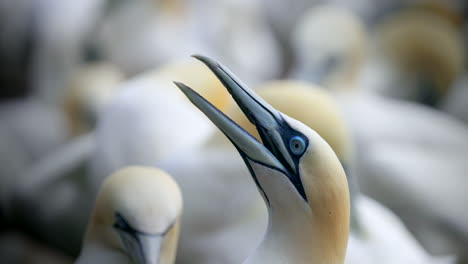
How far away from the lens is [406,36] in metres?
3.18

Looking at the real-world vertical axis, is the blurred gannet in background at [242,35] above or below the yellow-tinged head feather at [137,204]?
above

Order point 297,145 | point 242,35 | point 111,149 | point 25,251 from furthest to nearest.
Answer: point 242,35, point 25,251, point 111,149, point 297,145

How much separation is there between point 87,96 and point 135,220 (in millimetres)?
1330

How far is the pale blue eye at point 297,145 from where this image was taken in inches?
45.1

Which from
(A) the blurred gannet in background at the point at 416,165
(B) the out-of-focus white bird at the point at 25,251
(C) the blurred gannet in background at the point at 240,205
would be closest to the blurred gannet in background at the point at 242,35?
(A) the blurred gannet in background at the point at 416,165

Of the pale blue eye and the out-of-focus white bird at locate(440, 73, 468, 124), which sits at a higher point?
the out-of-focus white bird at locate(440, 73, 468, 124)

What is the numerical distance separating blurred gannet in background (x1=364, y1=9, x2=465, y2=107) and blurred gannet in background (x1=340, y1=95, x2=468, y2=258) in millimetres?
332

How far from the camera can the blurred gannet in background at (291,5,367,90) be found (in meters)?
2.69

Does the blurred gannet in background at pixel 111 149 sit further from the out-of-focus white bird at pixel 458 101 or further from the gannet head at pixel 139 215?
the out-of-focus white bird at pixel 458 101

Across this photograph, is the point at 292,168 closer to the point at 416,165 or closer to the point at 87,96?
the point at 416,165

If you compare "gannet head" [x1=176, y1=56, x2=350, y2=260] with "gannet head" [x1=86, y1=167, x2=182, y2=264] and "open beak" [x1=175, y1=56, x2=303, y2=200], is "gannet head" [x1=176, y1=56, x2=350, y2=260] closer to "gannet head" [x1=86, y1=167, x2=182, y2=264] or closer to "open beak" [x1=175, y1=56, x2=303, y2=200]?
"open beak" [x1=175, y1=56, x2=303, y2=200]

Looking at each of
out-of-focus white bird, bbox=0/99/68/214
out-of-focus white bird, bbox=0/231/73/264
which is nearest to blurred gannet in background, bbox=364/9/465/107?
out-of-focus white bird, bbox=0/99/68/214

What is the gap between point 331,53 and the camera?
8.87 feet

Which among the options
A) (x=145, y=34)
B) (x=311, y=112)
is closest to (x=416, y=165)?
(x=311, y=112)
